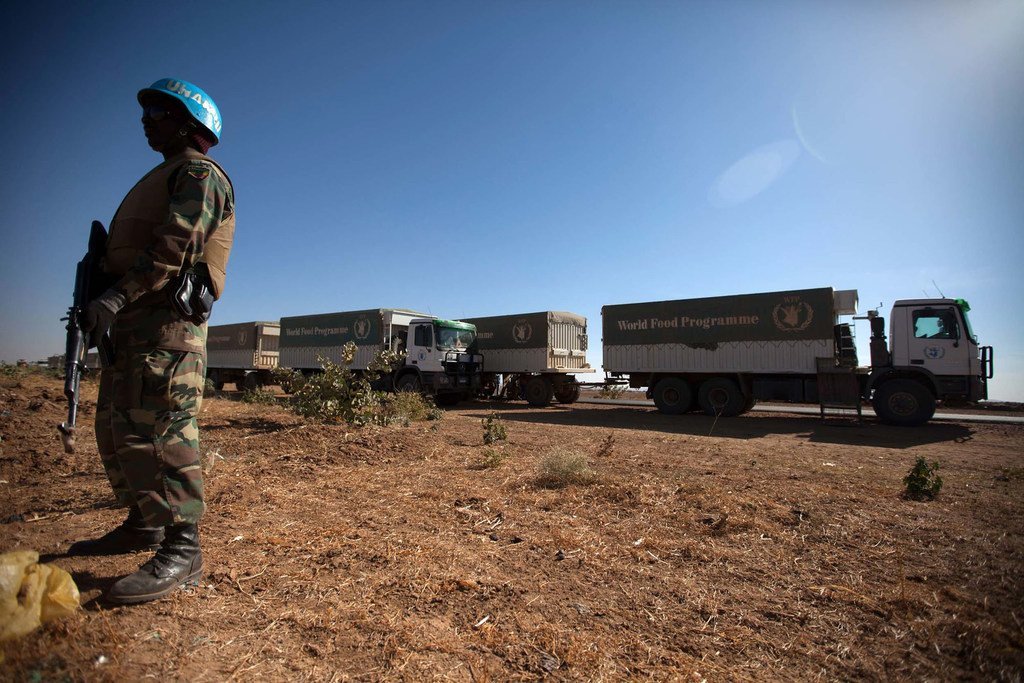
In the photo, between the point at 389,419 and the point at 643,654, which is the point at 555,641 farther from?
the point at 389,419

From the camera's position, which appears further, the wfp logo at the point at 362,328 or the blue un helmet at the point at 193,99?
the wfp logo at the point at 362,328

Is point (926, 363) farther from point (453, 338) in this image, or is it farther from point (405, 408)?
point (453, 338)

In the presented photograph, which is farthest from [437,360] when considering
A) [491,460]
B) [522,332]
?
[491,460]

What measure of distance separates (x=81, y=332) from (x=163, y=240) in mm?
567

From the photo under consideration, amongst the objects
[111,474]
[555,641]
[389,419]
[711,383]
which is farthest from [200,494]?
[711,383]

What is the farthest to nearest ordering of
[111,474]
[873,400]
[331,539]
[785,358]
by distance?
[785,358] < [873,400] < [331,539] < [111,474]

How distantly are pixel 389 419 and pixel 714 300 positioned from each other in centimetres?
998

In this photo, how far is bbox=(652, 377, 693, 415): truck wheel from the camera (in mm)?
13297

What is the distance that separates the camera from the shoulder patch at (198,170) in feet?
7.15

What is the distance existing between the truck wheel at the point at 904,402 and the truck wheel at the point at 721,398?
2.92m

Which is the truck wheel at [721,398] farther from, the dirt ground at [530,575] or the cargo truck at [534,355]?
the dirt ground at [530,575]

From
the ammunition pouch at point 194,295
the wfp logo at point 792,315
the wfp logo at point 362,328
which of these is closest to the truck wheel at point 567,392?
the wfp logo at point 792,315

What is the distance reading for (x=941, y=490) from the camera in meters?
4.43

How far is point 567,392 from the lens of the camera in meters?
16.8
